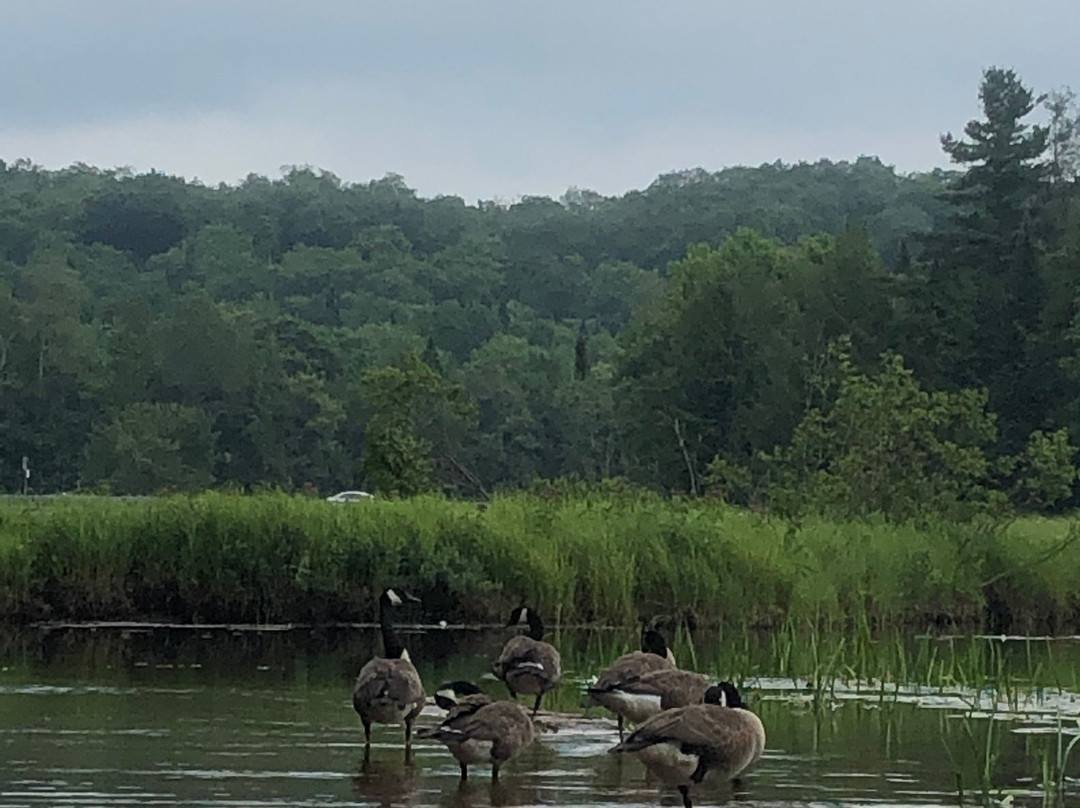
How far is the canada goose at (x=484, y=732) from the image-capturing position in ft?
43.1

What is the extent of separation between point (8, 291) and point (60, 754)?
87.2 meters

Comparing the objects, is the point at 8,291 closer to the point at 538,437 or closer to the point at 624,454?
the point at 538,437

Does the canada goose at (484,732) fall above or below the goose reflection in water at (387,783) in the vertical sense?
above

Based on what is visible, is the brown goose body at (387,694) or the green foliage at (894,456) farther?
the green foliage at (894,456)

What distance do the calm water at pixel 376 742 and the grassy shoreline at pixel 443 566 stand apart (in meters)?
4.30

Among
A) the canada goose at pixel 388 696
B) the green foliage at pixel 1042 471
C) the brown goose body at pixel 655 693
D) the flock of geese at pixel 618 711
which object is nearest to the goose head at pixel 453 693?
the flock of geese at pixel 618 711

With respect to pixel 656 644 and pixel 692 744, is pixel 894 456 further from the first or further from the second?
pixel 692 744

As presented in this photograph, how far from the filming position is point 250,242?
126m

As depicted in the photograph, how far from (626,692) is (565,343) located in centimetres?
9989

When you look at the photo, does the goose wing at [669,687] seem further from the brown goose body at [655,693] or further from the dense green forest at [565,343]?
the dense green forest at [565,343]

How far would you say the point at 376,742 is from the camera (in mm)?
15453

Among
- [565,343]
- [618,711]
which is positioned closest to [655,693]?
[618,711]

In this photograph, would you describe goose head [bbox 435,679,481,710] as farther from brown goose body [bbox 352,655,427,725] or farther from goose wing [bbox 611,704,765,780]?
goose wing [bbox 611,704,765,780]

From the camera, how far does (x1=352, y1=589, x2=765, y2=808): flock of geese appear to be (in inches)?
476
